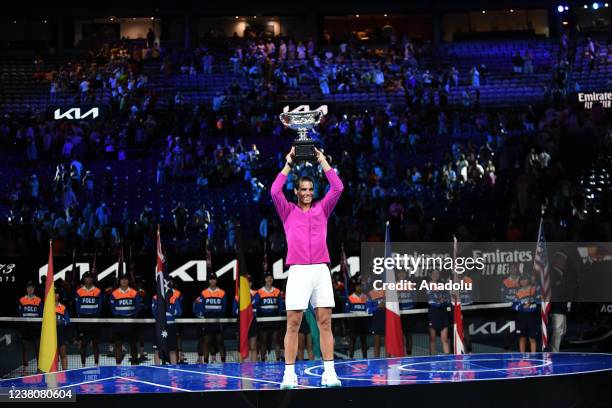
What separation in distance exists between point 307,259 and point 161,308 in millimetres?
6696

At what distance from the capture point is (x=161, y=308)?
546 inches

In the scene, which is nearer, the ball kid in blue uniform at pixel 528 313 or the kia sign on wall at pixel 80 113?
the ball kid in blue uniform at pixel 528 313

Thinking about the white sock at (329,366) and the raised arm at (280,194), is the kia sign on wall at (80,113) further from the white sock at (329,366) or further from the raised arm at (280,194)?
the white sock at (329,366)

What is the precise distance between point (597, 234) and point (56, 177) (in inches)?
481

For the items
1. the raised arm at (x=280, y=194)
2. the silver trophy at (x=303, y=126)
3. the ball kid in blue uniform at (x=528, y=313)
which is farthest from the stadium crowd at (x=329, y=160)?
the silver trophy at (x=303, y=126)

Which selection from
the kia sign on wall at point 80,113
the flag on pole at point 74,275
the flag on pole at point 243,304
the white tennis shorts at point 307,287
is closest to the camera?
the white tennis shorts at point 307,287

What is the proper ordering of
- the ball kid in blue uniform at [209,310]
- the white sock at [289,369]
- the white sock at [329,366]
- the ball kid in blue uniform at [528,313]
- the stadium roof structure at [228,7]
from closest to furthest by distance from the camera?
1. the white sock at [289,369]
2. the white sock at [329,366]
3. the ball kid in blue uniform at [528,313]
4. the ball kid in blue uniform at [209,310]
5. the stadium roof structure at [228,7]

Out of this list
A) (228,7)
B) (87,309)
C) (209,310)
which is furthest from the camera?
(228,7)

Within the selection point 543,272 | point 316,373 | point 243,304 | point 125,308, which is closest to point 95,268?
point 125,308

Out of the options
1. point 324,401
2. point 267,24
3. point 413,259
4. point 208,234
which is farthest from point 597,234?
point 267,24

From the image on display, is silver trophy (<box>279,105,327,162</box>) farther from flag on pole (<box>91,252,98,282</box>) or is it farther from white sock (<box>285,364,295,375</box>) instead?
flag on pole (<box>91,252,98,282</box>)

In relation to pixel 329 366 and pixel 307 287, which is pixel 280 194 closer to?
pixel 307 287

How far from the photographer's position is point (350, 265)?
15359 millimetres

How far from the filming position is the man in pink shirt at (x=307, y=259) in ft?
25.0
